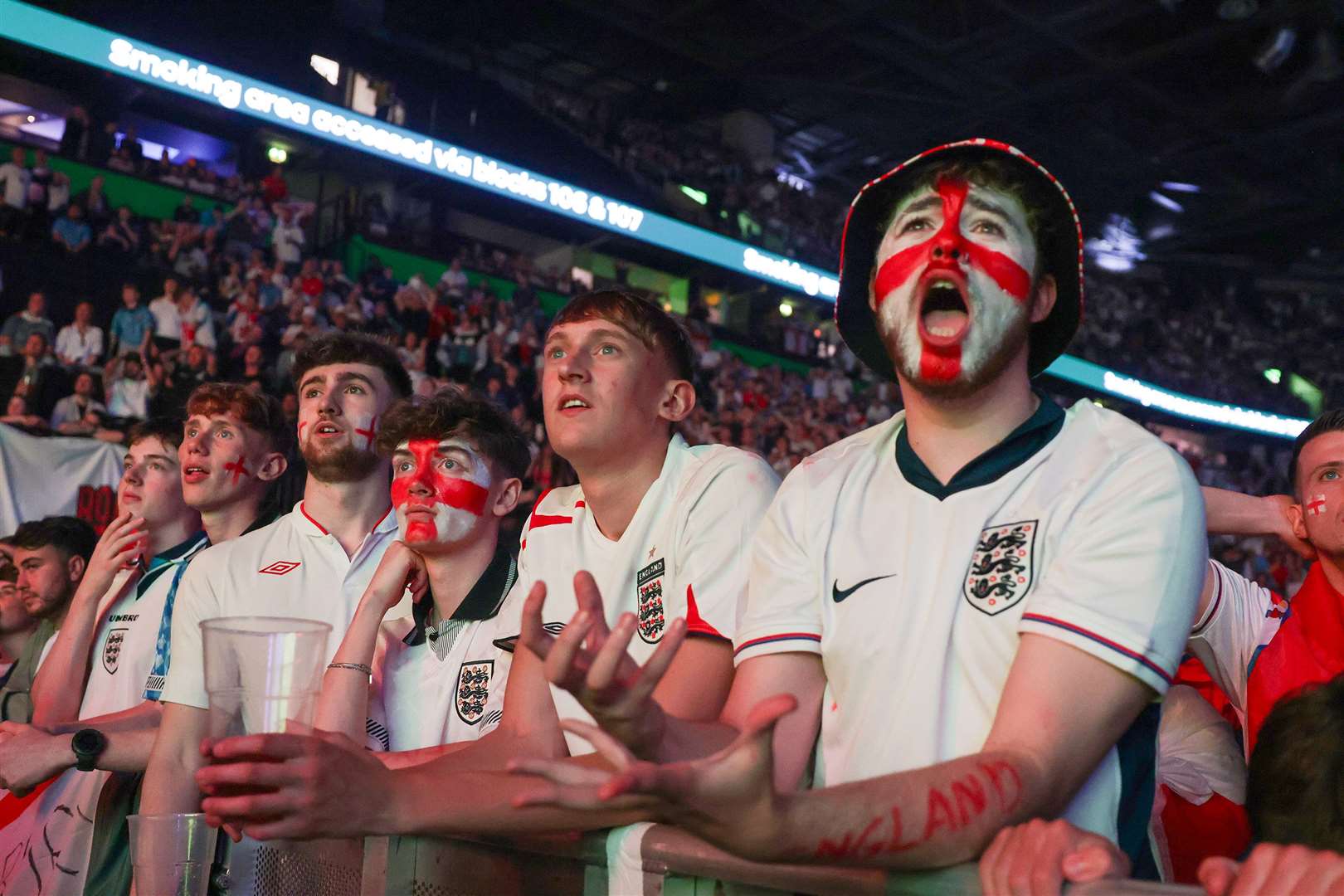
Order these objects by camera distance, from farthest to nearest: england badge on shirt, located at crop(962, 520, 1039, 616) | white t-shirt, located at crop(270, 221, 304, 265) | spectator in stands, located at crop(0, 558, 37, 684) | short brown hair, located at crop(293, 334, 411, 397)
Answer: white t-shirt, located at crop(270, 221, 304, 265) < spectator in stands, located at crop(0, 558, 37, 684) < short brown hair, located at crop(293, 334, 411, 397) < england badge on shirt, located at crop(962, 520, 1039, 616)

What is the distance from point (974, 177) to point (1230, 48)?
19.1 metres

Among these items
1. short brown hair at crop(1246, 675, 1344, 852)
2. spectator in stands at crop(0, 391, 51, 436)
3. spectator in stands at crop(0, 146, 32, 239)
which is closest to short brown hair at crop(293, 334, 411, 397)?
short brown hair at crop(1246, 675, 1344, 852)

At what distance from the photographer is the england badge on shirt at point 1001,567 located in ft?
6.39

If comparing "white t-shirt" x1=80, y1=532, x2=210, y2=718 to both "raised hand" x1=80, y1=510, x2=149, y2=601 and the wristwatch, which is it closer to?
"raised hand" x1=80, y1=510, x2=149, y2=601

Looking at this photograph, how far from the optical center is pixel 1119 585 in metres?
1.83

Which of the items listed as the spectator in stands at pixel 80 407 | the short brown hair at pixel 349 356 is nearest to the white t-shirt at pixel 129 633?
the short brown hair at pixel 349 356

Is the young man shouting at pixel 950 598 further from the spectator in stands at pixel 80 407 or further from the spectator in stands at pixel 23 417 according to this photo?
the spectator in stands at pixel 80 407

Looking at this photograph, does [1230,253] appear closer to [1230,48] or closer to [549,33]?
[1230,48]

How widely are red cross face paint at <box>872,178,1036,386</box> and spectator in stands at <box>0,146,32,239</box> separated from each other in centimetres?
1288

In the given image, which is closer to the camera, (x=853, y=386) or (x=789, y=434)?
(x=789, y=434)

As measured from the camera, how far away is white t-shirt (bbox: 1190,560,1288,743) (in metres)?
3.52

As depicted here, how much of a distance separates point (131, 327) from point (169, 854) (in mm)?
11100

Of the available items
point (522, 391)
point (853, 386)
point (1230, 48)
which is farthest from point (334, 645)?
point (853, 386)

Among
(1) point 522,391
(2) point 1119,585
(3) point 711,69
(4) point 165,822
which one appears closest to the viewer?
(2) point 1119,585
